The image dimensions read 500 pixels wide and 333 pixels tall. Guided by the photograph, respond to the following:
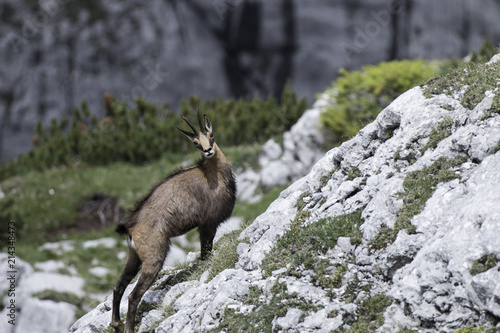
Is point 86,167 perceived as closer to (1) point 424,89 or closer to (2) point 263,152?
(2) point 263,152

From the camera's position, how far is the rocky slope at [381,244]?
5168mm

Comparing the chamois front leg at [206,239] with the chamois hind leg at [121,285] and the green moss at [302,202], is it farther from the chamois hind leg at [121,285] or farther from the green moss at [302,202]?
the green moss at [302,202]

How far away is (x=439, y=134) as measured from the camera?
6.69 metres

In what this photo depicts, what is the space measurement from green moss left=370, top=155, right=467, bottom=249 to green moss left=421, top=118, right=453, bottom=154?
1.27 feet

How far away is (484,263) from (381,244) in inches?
49.7

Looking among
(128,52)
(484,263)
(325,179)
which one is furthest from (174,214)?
(128,52)

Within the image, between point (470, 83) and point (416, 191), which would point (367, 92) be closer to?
point (470, 83)

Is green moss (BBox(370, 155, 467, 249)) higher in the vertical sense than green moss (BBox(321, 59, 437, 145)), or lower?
lower

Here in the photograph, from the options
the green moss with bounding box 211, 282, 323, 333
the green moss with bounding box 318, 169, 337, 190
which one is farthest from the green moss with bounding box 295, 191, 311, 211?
the green moss with bounding box 211, 282, 323, 333

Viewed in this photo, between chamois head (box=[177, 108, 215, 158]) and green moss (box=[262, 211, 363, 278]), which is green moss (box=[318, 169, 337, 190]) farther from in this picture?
chamois head (box=[177, 108, 215, 158])

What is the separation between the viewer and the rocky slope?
517cm

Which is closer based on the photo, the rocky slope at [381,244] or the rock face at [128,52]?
the rocky slope at [381,244]

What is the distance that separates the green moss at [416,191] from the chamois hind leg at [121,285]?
352 centimetres

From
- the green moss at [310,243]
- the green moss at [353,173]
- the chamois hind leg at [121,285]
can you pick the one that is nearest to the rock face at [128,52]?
the green moss at [353,173]
